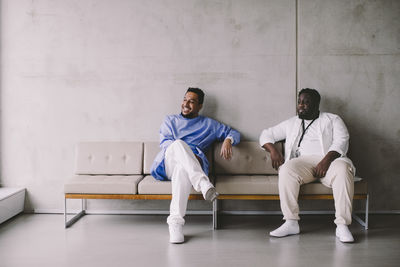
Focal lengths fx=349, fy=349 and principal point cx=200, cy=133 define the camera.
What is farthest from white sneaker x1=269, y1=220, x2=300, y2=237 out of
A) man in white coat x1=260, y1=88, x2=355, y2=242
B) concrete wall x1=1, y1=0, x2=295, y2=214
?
concrete wall x1=1, y1=0, x2=295, y2=214

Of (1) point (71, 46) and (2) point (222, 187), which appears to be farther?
(1) point (71, 46)

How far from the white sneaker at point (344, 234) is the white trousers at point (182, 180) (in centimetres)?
124

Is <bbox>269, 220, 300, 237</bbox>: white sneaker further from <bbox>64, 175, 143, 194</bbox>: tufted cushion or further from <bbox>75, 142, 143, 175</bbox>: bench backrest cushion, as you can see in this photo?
<bbox>75, 142, 143, 175</bbox>: bench backrest cushion

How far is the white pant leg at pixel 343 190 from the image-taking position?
3107 mm

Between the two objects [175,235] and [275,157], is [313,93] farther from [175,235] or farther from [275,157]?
[175,235]

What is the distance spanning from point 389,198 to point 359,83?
1.37 meters

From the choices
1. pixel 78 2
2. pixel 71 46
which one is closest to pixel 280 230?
pixel 71 46

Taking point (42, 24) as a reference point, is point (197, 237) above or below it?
below

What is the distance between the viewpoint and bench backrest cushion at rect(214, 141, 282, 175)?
3.80 meters

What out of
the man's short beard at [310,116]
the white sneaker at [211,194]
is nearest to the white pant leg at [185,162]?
the white sneaker at [211,194]

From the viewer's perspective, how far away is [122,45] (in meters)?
3.99

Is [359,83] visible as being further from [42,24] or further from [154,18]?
[42,24]

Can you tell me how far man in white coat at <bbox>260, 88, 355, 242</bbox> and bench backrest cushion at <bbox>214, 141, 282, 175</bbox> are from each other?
0.56 ft

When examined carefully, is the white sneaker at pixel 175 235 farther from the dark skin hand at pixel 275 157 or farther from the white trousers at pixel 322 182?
the dark skin hand at pixel 275 157
